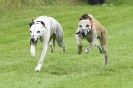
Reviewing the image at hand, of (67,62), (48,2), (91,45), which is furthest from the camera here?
(48,2)

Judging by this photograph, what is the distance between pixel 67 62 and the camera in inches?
771

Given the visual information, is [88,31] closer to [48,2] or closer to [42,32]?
[42,32]

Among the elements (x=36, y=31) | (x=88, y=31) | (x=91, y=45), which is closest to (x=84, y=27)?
(x=88, y=31)

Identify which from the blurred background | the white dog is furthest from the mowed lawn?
the blurred background

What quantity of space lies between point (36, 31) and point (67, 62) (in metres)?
3.59

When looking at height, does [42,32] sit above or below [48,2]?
above

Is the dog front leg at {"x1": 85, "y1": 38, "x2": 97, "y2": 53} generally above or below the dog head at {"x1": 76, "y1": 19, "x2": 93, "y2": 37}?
below

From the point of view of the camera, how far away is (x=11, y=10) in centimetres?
4016

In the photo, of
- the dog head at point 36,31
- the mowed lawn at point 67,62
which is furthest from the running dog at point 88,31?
the dog head at point 36,31

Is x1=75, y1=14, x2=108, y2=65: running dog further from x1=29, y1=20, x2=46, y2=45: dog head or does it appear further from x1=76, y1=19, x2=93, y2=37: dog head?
x1=29, y1=20, x2=46, y2=45: dog head

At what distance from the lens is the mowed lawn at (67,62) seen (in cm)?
1503

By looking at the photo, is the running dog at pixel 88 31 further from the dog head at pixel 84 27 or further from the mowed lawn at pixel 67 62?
the mowed lawn at pixel 67 62

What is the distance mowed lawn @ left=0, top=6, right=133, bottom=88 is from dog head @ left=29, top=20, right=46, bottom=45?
1.01 meters

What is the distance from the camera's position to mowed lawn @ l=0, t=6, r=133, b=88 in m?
15.0
